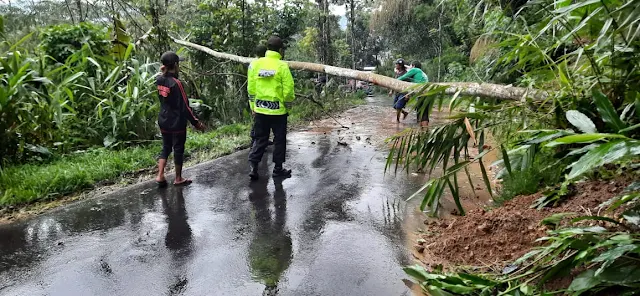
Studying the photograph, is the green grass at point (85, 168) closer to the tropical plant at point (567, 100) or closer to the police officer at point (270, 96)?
the police officer at point (270, 96)

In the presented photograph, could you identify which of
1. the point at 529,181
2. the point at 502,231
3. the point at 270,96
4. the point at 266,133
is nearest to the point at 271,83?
the point at 270,96

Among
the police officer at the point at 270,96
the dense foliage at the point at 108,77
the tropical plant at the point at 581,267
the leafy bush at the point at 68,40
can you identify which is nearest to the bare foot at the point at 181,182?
the police officer at the point at 270,96

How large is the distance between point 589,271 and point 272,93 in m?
4.21

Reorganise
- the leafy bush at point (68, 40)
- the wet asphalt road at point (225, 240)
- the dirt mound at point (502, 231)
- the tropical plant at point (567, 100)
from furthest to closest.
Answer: the leafy bush at point (68, 40)
the wet asphalt road at point (225, 240)
the dirt mound at point (502, 231)
the tropical plant at point (567, 100)

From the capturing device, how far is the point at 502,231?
329 centimetres

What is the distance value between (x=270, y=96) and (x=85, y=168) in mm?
2663

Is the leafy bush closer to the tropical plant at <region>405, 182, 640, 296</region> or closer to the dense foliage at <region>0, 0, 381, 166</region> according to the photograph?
the dense foliage at <region>0, 0, 381, 166</region>

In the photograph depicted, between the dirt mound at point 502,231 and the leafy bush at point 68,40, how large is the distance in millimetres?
7381

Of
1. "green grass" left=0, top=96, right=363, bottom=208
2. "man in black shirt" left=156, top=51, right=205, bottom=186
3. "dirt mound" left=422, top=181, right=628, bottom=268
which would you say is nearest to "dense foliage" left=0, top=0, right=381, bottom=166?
"green grass" left=0, top=96, right=363, bottom=208

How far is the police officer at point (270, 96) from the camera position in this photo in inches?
223

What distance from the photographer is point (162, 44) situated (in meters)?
10.2

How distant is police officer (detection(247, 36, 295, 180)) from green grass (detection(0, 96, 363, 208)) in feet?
5.45

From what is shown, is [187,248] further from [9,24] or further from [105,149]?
[9,24]

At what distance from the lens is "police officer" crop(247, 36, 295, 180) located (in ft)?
18.6
